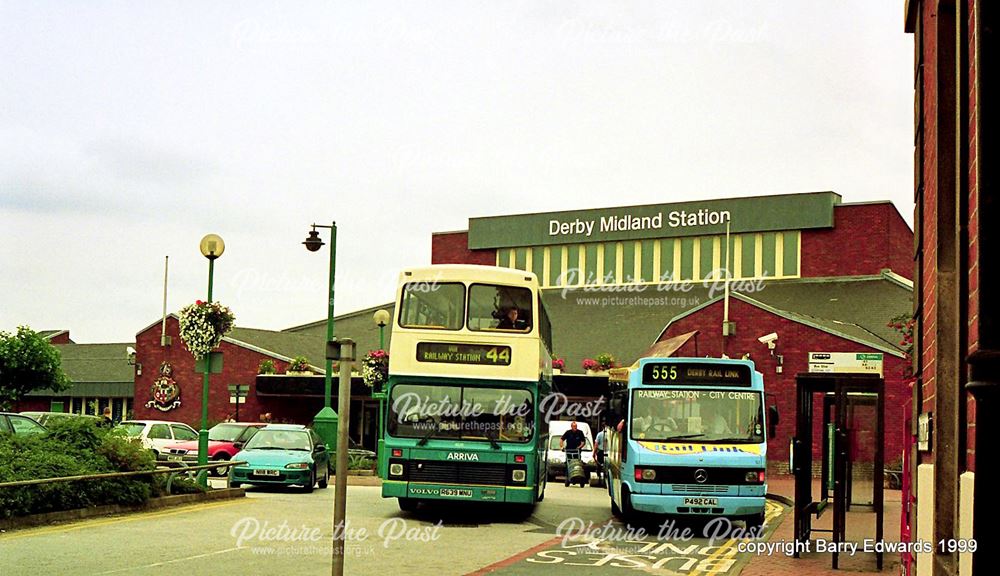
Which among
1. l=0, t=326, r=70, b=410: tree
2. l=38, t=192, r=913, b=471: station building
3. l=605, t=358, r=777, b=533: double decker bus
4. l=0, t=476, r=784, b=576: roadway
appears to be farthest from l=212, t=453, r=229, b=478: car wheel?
l=0, t=326, r=70, b=410: tree

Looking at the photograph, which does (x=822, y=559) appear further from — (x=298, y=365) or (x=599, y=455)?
(x=298, y=365)

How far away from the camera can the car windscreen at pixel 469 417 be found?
1975cm

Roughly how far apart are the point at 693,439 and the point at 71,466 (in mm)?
9952

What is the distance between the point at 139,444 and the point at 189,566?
8.18 m

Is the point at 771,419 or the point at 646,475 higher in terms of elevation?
the point at 771,419

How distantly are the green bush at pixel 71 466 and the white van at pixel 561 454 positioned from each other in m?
16.0

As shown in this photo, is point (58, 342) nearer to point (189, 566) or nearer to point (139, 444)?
point (139, 444)

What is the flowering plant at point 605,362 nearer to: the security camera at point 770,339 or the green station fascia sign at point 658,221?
the security camera at point 770,339

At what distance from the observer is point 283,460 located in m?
25.7

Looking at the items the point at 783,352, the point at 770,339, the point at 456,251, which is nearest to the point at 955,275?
the point at 770,339

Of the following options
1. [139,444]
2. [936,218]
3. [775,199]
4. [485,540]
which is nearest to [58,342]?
[775,199]

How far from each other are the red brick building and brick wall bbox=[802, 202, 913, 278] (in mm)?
45959

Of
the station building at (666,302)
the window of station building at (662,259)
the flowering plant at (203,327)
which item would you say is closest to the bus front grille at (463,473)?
the flowering plant at (203,327)

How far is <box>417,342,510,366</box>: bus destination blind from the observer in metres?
19.6
